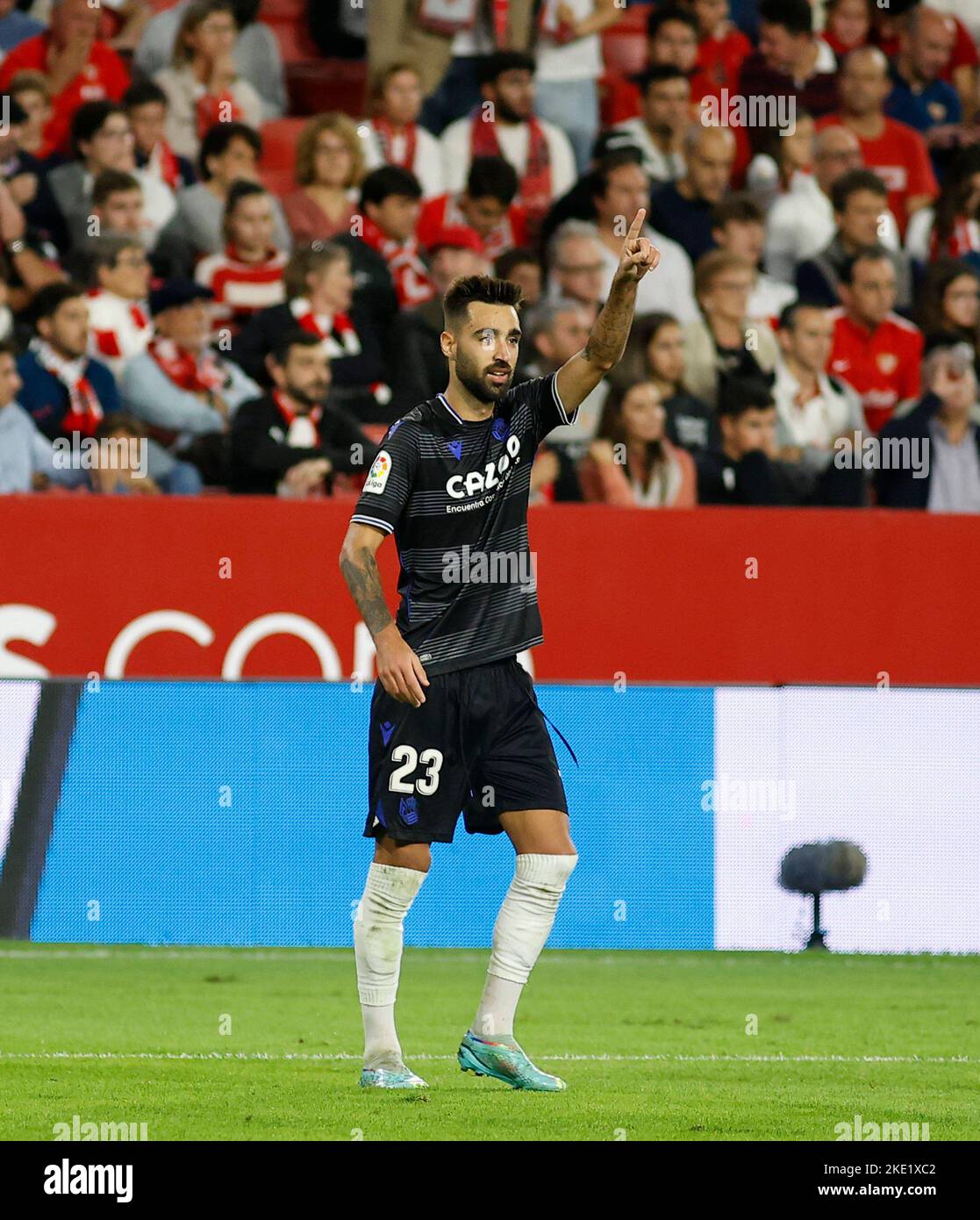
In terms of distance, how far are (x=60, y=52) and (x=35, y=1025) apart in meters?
8.41

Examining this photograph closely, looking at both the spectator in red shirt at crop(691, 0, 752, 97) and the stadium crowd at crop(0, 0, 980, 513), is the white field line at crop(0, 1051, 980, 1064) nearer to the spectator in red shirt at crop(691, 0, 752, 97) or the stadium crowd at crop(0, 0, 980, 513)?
the stadium crowd at crop(0, 0, 980, 513)

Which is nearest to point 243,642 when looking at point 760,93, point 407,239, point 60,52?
point 407,239

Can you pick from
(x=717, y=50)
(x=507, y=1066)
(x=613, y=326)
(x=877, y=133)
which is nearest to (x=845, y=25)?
(x=877, y=133)

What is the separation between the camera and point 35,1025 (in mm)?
8016

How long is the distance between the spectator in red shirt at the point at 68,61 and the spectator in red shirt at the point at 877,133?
17.5 feet

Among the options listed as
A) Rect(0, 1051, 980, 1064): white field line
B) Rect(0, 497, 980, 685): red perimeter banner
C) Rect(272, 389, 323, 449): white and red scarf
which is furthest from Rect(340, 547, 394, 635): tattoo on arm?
Rect(272, 389, 323, 449): white and red scarf

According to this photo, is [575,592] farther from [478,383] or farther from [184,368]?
[478,383]

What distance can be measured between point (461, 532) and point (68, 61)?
9076 millimetres

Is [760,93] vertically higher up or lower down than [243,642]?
higher up

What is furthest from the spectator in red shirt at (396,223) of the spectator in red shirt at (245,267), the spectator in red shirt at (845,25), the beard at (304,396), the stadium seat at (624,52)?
the spectator in red shirt at (845,25)

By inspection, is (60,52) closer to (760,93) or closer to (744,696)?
(760,93)

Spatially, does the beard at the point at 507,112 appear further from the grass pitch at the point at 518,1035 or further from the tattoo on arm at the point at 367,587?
the tattoo on arm at the point at 367,587

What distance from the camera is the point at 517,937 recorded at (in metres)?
6.42

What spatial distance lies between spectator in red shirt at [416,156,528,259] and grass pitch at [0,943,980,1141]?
5.57 metres
